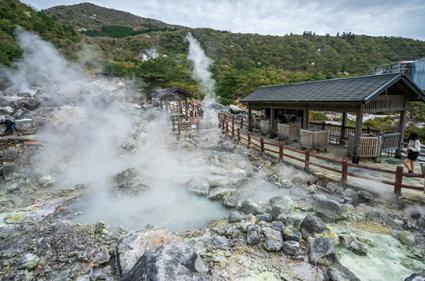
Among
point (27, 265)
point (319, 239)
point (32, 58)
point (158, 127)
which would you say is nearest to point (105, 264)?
point (27, 265)

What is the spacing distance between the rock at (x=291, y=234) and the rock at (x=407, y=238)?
6.59 feet

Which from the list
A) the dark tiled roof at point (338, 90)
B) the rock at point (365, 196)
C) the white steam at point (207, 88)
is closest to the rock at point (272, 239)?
the rock at point (365, 196)

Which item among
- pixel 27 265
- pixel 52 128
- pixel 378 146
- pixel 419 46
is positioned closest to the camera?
pixel 27 265

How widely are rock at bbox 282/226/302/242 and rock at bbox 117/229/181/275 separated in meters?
2.13

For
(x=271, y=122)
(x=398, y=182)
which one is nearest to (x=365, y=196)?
(x=398, y=182)

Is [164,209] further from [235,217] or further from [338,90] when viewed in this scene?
[338,90]

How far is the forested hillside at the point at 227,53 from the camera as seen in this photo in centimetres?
3034

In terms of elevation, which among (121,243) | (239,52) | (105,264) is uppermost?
(239,52)

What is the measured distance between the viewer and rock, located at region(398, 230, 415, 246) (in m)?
4.71

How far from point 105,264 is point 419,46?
231ft

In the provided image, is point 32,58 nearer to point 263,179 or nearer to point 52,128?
point 52,128

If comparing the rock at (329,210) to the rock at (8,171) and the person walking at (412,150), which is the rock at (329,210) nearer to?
the person walking at (412,150)

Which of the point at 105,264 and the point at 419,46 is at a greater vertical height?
the point at 419,46

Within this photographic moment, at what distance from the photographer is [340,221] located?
5.60 meters
